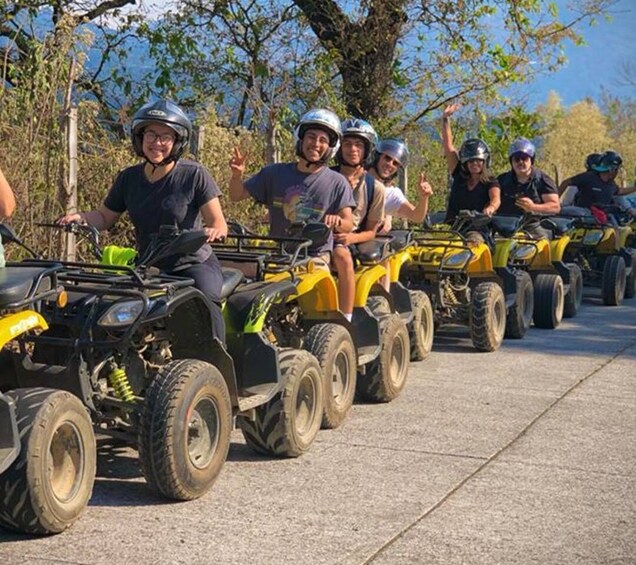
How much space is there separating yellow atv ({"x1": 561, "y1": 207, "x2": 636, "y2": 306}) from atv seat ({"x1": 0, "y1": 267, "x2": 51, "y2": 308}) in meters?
11.0

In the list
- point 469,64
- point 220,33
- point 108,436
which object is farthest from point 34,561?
point 469,64

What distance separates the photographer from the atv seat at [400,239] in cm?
1061

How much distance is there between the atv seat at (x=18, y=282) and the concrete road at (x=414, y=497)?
1.01 m

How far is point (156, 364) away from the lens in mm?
6895

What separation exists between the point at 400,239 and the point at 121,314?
16.1 ft

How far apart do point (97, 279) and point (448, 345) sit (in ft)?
21.6

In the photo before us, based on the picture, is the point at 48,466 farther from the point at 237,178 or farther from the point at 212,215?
the point at 237,178

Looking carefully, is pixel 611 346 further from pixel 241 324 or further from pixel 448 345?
pixel 241 324

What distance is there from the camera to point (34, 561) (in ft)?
17.8

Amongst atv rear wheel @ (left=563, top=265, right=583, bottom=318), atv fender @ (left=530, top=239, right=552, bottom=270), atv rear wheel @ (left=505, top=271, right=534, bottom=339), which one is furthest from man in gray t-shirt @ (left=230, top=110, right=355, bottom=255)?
atv rear wheel @ (left=563, top=265, right=583, bottom=318)

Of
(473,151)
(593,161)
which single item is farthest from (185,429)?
(593,161)

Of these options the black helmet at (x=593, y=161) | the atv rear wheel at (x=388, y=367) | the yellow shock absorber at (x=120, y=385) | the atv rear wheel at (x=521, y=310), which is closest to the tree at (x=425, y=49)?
the black helmet at (x=593, y=161)

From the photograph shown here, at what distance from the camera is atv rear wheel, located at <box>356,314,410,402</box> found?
9.17 meters

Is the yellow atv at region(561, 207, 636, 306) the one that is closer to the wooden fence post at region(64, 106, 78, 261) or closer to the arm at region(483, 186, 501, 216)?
the arm at region(483, 186, 501, 216)
